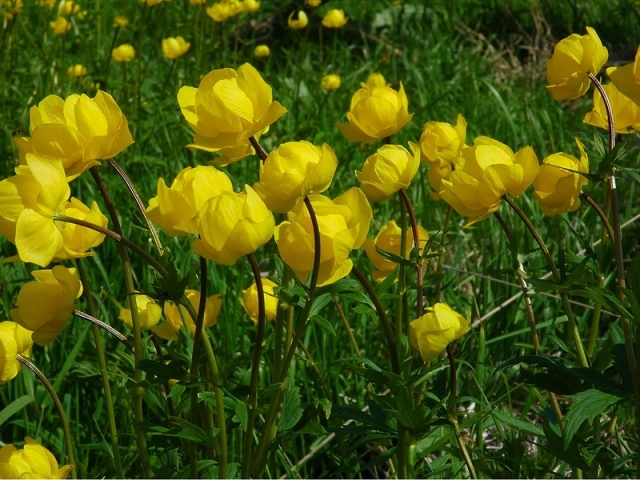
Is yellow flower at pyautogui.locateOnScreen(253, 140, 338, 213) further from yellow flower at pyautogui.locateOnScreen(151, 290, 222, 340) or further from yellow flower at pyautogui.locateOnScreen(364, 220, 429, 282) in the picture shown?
yellow flower at pyautogui.locateOnScreen(364, 220, 429, 282)

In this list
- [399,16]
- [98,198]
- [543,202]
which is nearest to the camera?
[543,202]

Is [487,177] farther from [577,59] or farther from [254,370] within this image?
[254,370]

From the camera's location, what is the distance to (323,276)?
2.69ft

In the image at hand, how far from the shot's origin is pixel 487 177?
0.97 meters

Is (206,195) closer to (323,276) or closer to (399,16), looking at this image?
(323,276)

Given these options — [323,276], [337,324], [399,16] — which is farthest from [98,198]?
[399,16]

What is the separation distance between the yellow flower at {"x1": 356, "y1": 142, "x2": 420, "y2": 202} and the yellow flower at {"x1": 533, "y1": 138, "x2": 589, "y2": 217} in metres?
0.18

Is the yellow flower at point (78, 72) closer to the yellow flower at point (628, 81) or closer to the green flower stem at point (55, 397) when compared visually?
the green flower stem at point (55, 397)

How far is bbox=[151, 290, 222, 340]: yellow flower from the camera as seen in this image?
1076mm

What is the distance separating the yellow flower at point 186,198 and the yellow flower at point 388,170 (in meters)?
0.24

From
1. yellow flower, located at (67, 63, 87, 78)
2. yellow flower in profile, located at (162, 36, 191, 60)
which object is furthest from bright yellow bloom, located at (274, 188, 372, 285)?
yellow flower in profile, located at (162, 36, 191, 60)

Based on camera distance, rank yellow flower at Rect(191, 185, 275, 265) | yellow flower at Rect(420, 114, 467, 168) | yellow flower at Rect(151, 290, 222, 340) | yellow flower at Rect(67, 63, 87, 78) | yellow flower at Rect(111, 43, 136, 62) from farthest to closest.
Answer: yellow flower at Rect(111, 43, 136, 62)
yellow flower at Rect(67, 63, 87, 78)
yellow flower at Rect(420, 114, 467, 168)
yellow flower at Rect(151, 290, 222, 340)
yellow flower at Rect(191, 185, 275, 265)

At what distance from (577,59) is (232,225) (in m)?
0.54

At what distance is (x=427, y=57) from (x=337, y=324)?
2.04 m
